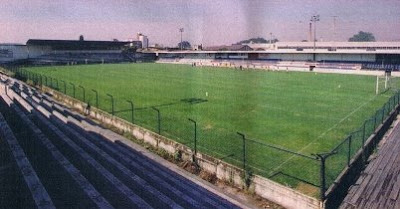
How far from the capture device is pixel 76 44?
102m

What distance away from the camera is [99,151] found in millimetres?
15133

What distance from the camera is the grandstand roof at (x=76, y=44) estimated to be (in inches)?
3676

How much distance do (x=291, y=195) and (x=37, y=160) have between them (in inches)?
361

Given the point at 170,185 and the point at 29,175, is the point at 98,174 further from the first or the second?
the point at 170,185

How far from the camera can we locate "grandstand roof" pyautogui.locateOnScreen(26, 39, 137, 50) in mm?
93375

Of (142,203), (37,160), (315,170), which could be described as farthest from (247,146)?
(37,160)

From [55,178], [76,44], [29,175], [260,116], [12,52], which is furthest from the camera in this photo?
[76,44]

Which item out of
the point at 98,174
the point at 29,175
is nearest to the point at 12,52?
the point at 98,174

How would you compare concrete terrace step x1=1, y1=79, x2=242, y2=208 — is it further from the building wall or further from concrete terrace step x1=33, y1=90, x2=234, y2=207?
the building wall

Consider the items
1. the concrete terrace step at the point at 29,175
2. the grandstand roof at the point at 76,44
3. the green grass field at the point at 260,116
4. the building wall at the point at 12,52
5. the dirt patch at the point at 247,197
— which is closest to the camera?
the concrete terrace step at the point at 29,175

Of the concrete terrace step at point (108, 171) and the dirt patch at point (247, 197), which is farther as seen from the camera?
the dirt patch at point (247, 197)

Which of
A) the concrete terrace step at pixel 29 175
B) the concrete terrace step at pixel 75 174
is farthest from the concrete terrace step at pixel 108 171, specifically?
the concrete terrace step at pixel 29 175

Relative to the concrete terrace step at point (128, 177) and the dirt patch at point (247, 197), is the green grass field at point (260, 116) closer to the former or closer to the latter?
the dirt patch at point (247, 197)

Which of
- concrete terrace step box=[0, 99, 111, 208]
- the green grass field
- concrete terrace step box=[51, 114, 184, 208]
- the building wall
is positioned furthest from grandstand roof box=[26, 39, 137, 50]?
concrete terrace step box=[0, 99, 111, 208]
